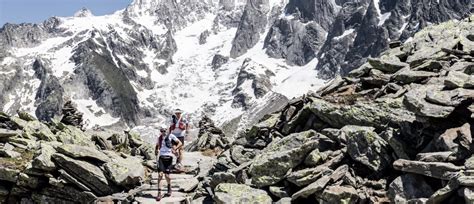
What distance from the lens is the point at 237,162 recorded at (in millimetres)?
28234

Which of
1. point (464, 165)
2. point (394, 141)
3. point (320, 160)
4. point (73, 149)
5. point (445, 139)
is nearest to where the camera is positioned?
point (464, 165)

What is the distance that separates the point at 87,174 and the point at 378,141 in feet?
52.5

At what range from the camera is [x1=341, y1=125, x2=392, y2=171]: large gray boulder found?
20266 mm

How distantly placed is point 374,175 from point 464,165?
406cm

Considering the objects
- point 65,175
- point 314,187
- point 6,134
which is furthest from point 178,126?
point 314,187

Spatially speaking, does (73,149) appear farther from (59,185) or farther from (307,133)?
(307,133)

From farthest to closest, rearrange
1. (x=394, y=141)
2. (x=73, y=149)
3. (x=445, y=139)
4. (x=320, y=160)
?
(x=73, y=149), (x=320, y=160), (x=394, y=141), (x=445, y=139)

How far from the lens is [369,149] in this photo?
2066 centimetres

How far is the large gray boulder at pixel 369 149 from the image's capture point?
20266 mm

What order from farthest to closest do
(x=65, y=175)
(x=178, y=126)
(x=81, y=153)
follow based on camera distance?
(x=178, y=126)
(x=81, y=153)
(x=65, y=175)

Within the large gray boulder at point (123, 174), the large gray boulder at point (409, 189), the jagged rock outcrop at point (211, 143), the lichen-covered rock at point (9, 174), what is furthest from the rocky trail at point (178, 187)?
the jagged rock outcrop at point (211, 143)

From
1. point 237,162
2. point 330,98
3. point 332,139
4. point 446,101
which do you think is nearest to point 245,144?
point 237,162

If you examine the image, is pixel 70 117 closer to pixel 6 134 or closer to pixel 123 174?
pixel 6 134

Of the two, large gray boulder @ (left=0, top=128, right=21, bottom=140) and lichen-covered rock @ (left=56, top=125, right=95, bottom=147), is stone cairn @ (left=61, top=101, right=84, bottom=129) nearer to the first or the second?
lichen-covered rock @ (left=56, top=125, right=95, bottom=147)
